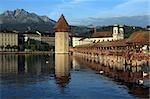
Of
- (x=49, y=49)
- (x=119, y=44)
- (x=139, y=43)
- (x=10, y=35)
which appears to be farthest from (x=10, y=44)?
(x=139, y=43)

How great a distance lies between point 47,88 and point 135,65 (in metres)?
19.0

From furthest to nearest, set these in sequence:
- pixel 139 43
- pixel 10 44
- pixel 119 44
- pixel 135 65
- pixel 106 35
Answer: pixel 10 44
pixel 106 35
pixel 119 44
pixel 139 43
pixel 135 65

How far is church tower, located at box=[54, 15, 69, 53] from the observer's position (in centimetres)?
11762

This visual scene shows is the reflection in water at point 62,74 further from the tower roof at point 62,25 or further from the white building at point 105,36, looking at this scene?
the white building at point 105,36

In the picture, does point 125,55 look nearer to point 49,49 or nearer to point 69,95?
point 69,95

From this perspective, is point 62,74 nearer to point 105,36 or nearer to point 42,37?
point 105,36

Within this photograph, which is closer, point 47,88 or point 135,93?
point 135,93

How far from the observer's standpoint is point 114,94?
2603 cm

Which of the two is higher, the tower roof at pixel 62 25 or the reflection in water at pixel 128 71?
the tower roof at pixel 62 25

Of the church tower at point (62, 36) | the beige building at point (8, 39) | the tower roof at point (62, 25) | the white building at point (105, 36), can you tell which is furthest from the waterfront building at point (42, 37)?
the church tower at point (62, 36)

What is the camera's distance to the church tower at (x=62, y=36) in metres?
118

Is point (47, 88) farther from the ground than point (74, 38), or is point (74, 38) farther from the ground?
point (74, 38)

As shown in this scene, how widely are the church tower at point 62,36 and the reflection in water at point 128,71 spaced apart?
35.8 metres

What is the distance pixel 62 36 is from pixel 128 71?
76741 millimetres
